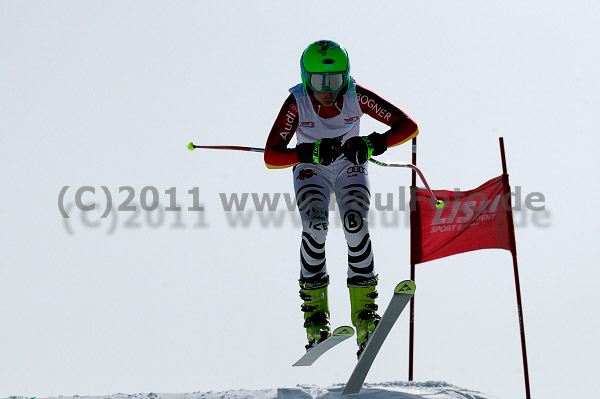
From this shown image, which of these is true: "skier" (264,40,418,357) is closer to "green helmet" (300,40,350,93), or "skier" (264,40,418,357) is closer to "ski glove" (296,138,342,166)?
"green helmet" (300,40,350,93)

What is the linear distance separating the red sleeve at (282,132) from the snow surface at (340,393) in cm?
228

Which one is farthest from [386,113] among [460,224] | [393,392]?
[460,224]

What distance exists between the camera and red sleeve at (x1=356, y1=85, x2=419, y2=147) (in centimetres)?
855

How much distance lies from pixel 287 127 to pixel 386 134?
1.02m

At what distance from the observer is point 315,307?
8.58 m

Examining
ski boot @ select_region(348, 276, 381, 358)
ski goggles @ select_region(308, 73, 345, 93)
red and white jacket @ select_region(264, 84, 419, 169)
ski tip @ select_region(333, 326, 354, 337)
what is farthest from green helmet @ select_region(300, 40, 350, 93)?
ski tip @ select_region(333, 326, 354, 337)

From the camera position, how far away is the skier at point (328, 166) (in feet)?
27.5

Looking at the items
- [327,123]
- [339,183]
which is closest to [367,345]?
[339,183]

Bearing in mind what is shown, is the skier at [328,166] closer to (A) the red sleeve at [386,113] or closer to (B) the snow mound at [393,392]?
(A) the red sleeve at [386,113]

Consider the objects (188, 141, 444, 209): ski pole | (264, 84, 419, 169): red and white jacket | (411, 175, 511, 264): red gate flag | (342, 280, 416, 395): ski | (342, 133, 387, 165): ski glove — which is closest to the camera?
(342, 280, 416, 395): ski

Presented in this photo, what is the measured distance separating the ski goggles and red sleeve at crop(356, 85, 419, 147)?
31 centimetres

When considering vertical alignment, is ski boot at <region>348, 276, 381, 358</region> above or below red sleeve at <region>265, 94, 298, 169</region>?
below

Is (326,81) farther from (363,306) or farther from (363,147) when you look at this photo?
(363,306)

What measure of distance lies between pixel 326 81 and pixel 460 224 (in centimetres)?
572
